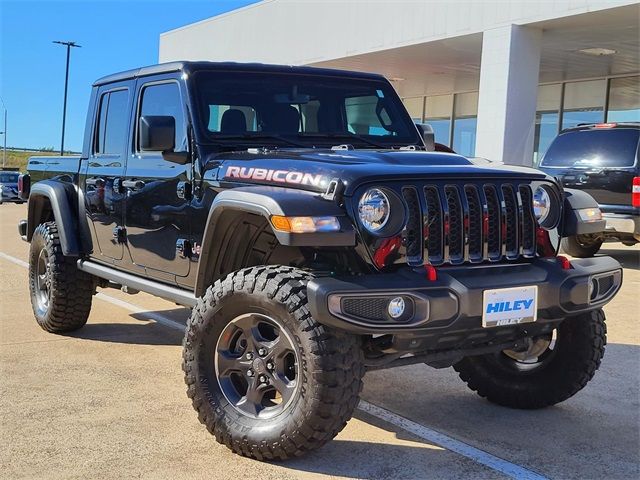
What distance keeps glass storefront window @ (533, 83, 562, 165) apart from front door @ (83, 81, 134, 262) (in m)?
14.7

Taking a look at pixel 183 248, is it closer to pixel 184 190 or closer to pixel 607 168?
pixel 184 190

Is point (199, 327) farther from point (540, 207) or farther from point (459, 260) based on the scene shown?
point (540, 207)

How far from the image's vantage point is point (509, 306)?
10.8 ft

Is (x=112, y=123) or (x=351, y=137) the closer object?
(x=351, y=137)

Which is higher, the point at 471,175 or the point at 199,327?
the point at 471,175

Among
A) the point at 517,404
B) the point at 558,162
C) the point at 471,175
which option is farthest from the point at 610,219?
the point at 471,175

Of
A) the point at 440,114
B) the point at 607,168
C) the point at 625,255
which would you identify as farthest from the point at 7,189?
the point at 607,168

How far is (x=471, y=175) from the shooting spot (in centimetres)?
347

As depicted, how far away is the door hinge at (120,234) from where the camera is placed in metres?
4.85

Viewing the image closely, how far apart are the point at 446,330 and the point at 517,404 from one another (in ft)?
4.47

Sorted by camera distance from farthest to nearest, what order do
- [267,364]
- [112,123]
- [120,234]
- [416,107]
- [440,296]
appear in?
[416,107], [112,123], [120,234], [267,364], [440,296]

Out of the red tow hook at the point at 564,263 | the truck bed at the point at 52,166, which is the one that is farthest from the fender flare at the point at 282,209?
the truck bed at the point at 52,166

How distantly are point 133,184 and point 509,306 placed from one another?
2.55 metres

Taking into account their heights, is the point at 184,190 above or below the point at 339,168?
below
